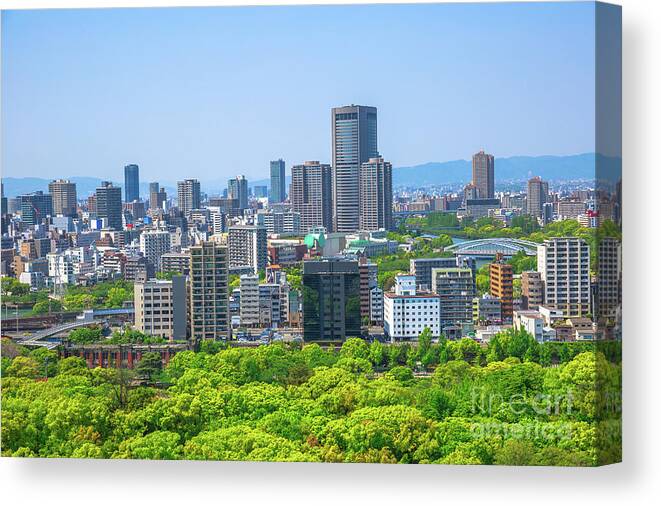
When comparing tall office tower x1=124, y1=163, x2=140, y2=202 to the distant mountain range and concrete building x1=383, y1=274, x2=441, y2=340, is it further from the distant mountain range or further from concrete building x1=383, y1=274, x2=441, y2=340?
concrete building x1=383, y1=274, x2=441, y2=340

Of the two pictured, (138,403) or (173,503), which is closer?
(173,503)

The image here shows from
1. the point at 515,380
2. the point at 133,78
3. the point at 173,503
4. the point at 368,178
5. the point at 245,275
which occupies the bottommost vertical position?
the point at 173,503

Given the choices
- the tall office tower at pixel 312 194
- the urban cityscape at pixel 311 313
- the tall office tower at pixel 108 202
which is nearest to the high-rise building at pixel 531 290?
the urban cityscape at pixel 311 313

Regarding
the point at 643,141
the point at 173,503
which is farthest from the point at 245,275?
the point at 643,141

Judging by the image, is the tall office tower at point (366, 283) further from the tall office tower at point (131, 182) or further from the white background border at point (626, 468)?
the tall office tower at point (131, 182)

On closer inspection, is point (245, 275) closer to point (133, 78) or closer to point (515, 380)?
point (133, 78)

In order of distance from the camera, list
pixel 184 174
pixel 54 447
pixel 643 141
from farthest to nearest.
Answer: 1. pixel 184 174
2. pixel 54 447
3. pixel 643 141

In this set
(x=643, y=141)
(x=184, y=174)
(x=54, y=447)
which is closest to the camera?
(x=643, y=141)

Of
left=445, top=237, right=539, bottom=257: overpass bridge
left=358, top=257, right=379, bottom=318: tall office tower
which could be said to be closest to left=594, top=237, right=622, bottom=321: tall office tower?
left=445, top=237, right=539, bottom=257: overpass bridge
